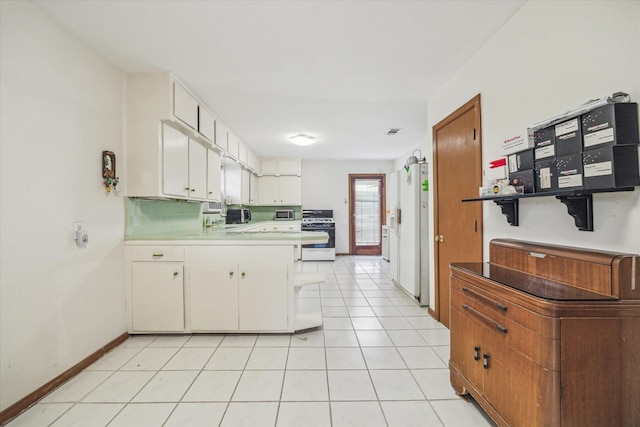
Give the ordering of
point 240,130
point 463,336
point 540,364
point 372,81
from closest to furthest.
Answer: point 540,364 < point 463,336 < point 372,81 < point 240,130

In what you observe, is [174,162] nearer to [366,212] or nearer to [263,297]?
[263,297]

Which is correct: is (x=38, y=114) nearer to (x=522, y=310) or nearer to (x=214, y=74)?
(x=214, y=74)

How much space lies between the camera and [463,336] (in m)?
1.58

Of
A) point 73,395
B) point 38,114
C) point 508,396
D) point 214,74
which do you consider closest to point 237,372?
point 73,395

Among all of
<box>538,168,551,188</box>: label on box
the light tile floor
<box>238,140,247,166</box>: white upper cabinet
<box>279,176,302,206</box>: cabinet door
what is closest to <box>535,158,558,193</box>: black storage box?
<box>538,168,551,188</box>: label on box

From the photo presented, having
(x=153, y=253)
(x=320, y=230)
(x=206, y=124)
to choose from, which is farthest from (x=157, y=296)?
(x=320, y=230)

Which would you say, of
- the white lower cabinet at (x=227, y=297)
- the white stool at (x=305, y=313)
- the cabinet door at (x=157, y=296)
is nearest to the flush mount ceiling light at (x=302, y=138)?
the white stool at (x=305, y=313)

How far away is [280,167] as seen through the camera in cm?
612

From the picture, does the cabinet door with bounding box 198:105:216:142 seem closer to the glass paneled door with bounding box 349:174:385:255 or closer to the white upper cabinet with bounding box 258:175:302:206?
the white upper cabinet with bounding box 258:175:302:206

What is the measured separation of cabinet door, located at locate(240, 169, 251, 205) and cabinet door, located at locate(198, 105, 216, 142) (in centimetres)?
151

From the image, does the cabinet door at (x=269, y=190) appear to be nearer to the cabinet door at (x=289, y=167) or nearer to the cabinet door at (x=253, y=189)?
the cabinet door at (x=253, y=189)

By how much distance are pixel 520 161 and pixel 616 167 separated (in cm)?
52

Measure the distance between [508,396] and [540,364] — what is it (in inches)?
11.8

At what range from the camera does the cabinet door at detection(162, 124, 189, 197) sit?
247cm
